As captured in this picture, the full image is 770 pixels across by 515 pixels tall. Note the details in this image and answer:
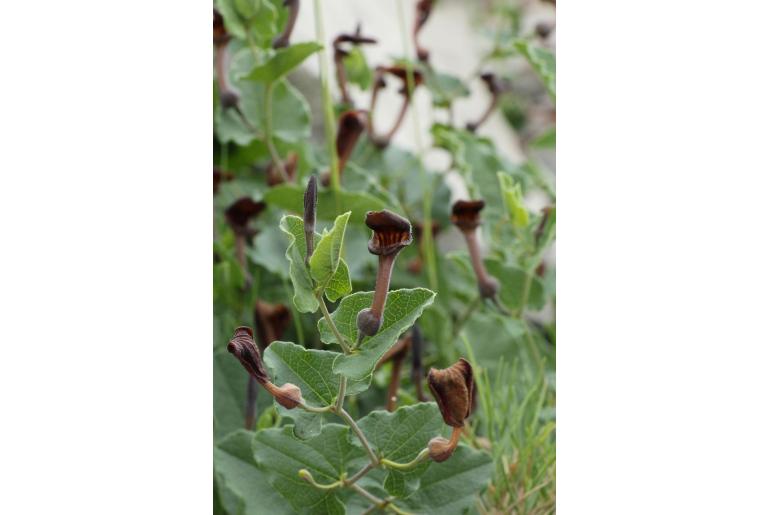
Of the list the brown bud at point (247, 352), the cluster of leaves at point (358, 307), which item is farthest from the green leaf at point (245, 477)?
the brown bud at point (247, 352)

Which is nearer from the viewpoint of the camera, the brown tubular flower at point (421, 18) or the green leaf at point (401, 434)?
the green leaf at point (401, 434)

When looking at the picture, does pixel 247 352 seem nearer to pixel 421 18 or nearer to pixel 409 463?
pixel 409 463

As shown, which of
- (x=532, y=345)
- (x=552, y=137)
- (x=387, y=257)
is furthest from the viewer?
(x=552, y=137)

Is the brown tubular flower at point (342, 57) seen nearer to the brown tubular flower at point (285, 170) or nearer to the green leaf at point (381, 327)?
the brown tubular flower at point (285, 170)

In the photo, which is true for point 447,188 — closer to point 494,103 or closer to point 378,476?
point 494,103

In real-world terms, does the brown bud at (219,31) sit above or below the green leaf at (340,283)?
above

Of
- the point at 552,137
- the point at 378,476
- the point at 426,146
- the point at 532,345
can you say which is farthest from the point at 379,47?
the point at 378,476

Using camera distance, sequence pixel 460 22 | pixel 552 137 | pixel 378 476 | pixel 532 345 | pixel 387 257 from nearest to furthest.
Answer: pixel 387 257
pixel 378 476
pixel 532 345
pixel 552 137
pixel 460 22

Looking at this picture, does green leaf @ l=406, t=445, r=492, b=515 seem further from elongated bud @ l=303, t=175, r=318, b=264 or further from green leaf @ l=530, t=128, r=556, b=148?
green leaf @ l=530, t=128, r=556, b=148

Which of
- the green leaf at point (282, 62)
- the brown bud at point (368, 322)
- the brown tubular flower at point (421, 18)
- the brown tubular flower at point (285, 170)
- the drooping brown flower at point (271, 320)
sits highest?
the brown tubular flower at point (421, 18)
